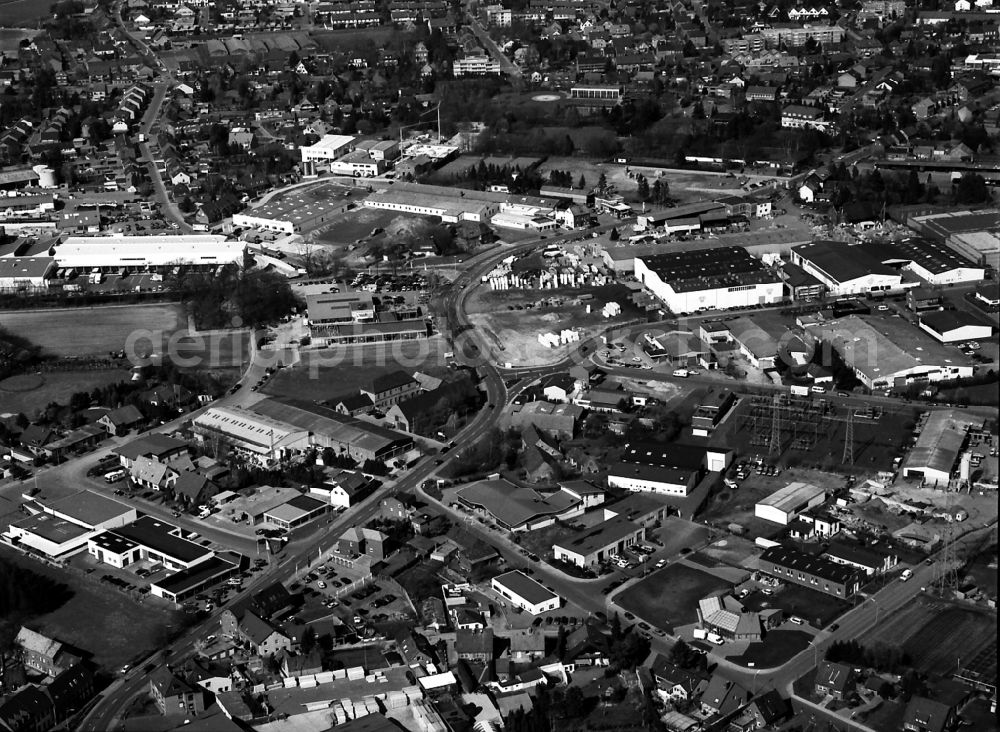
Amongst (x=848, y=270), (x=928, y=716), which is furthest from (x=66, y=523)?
(x=848, y=270)

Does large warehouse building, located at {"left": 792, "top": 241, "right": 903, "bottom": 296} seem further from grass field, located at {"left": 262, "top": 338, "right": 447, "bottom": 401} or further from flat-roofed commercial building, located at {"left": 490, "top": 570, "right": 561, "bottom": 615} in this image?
flat-roofed commercial building, located at {"left": 490, "top": 570, "right": 561, "bottom": 615}

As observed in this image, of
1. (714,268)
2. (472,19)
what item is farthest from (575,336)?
(472,19)

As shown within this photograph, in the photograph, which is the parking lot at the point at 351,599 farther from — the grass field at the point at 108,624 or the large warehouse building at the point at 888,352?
the large warehouse building at the point at 888,352

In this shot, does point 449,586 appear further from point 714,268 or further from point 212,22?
point 212,22

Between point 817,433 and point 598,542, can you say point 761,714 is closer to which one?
point 598,542

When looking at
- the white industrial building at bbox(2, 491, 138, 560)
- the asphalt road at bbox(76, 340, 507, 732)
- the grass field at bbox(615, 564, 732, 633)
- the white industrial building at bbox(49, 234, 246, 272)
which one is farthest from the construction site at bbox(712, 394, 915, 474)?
the white industrial building at bbox(49, 234, 246, 272)

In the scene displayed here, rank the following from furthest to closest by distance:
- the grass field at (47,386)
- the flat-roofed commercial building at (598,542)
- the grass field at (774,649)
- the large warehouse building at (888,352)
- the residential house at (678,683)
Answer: the grass field at (47,386)
the large warehouse building at (888,352)
the flat-roofed commercial building at (598,542)
the grass field at (774,649)
the residential house at (678,683)

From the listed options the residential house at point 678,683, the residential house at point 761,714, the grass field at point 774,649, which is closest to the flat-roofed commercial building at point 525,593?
the residential house at point 678,683
